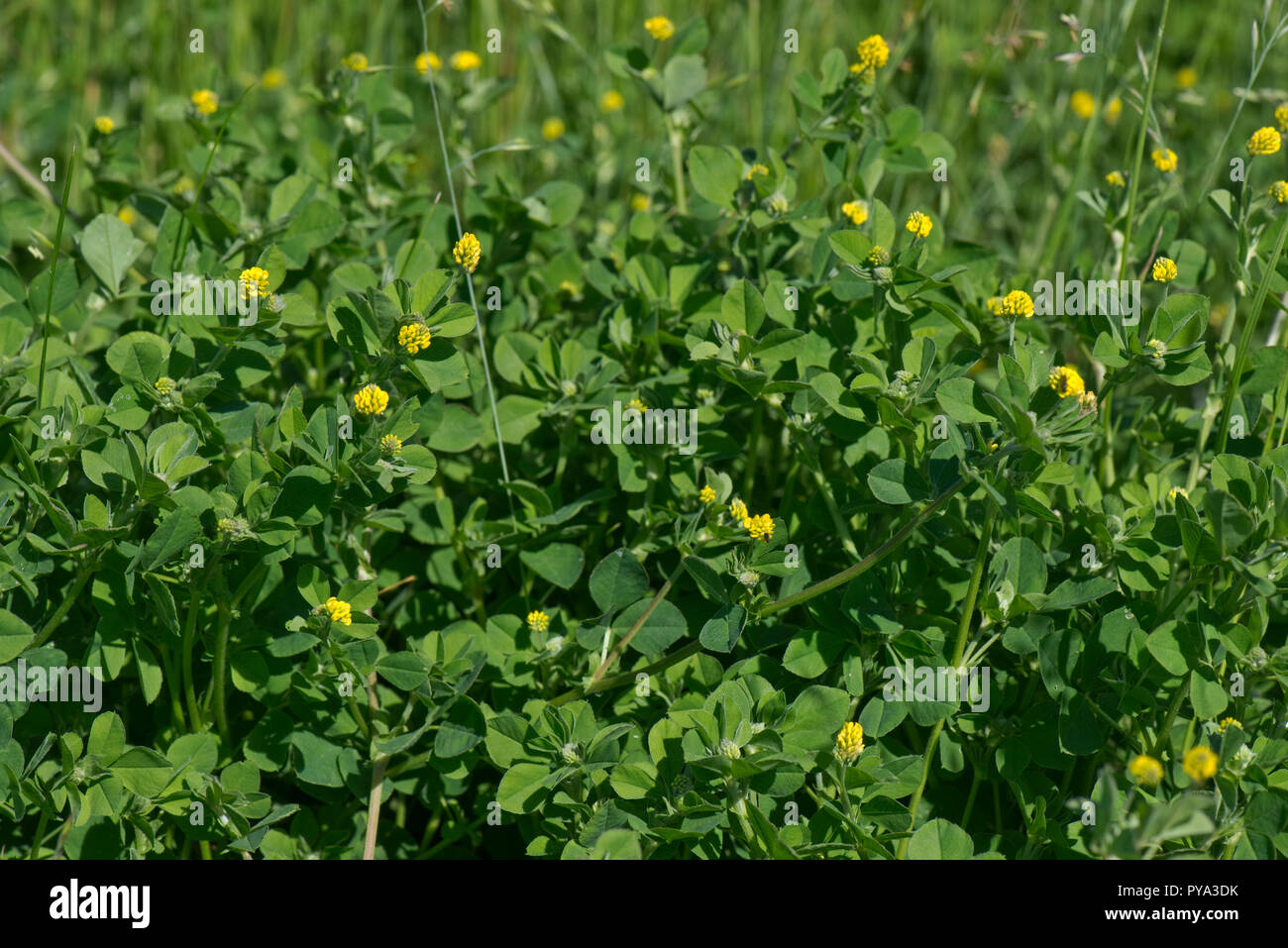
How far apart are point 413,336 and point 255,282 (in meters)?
0.35

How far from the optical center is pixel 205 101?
280 centimetres

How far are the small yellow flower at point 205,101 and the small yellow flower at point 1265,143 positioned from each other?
2234 mm

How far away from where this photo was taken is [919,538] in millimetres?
2193

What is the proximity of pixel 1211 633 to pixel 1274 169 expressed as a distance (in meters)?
2.53

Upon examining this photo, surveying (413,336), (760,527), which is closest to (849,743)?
(760,527)

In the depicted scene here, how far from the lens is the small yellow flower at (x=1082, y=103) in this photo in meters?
4.18

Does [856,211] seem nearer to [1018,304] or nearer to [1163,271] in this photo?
[1018,304]

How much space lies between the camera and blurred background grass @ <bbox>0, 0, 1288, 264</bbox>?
3975 mm

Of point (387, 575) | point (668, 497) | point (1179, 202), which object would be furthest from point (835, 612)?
point (1179, 202)

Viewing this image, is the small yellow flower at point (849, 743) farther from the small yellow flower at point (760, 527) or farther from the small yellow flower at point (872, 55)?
the small yellow flower at point (872, 55)

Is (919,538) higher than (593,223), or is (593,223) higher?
(593,223)
